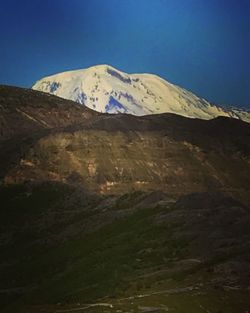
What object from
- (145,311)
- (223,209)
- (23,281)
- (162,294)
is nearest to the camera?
(145,311)

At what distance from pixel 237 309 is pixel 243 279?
18588 mm

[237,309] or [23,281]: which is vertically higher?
[23,281]

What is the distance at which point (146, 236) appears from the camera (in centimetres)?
19125

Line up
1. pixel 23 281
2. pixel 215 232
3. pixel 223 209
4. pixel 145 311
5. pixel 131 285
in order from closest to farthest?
1. pixel 145 311
2. pixel 131 285
3. pixel 215 232
4. pixel 23 281
5. pixel 223 209

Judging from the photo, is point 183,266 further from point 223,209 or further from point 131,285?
point 223,209

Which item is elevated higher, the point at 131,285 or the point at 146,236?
the point at 146,236

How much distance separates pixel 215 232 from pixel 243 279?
48.5 metres

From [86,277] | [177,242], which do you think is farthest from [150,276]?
[177,242]

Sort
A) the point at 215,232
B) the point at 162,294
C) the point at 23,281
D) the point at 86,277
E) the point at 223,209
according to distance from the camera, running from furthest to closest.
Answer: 1. the point at 223,209
2. the point at 23,281
3. the point at 215,232
4. the point at 86,277
5. the point at 162,294

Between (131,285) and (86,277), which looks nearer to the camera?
(131,285)

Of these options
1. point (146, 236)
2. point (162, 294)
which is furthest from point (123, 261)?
point (162, 294)

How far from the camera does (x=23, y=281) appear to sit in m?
183

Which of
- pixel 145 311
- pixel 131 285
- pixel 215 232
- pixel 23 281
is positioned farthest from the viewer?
pixel 23 281

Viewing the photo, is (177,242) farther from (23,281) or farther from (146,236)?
(23,281)
